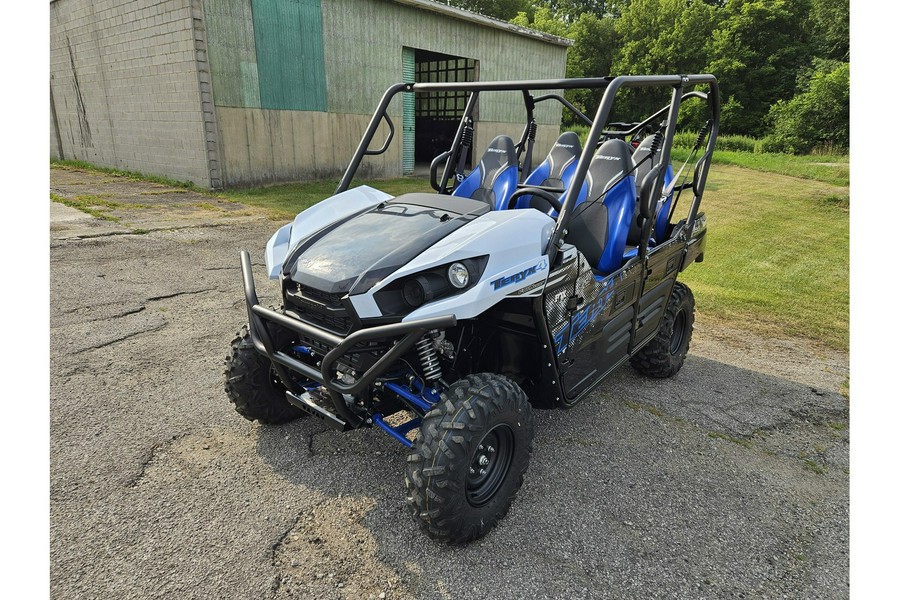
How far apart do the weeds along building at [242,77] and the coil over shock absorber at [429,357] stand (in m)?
9.95

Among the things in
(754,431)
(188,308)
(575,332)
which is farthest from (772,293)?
(188,308)

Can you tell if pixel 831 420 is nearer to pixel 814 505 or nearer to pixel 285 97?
pixel 814 505

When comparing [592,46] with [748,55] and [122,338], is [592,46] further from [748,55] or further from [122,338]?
[122,338]

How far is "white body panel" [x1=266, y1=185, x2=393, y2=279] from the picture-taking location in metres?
2.63

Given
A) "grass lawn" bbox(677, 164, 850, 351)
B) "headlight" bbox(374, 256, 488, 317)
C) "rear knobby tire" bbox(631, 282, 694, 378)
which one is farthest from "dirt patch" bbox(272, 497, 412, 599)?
"grass lawn" bbox(677, 164, 850, 351)

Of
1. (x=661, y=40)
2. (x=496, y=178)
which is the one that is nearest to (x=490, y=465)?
(x=496, y=178)

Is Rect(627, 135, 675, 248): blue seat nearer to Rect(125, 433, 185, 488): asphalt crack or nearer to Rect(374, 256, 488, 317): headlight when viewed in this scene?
Rect(374, 256, 488, 317): headlight

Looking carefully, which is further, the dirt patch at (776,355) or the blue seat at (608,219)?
the dirt patch at (776,355)

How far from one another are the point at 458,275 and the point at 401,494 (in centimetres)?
106

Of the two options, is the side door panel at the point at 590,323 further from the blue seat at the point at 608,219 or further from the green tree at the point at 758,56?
the green tree at the point at 758,56

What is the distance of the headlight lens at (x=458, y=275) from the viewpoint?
7.19ft

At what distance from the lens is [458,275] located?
2.21m

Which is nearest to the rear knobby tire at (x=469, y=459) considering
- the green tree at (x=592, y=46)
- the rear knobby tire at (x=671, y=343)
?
the rear knobby tire at (x=671, y=343)

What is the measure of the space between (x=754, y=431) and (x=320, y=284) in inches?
106
